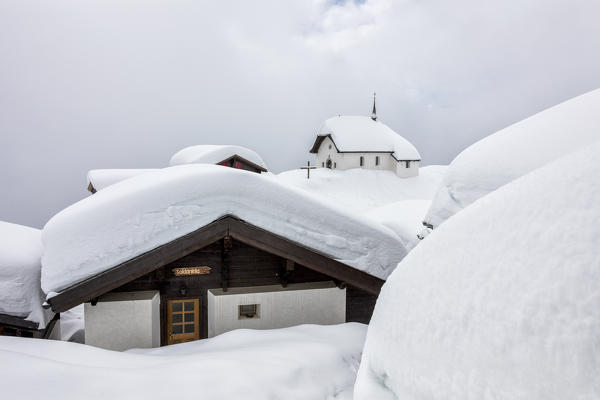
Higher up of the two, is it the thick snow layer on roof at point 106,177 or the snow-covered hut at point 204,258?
the thick snow layer on roof at point 106,177

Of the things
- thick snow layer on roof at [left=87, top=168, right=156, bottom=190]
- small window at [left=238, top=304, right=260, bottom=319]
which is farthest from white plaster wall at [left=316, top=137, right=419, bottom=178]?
small window at [left=238, top=304, right=260, bottom=319]

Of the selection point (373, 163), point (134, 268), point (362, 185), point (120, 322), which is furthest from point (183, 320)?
point (373, 163)

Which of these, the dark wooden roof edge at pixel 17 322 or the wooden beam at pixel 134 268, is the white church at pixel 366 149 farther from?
the dark wooden roof edge at pixel 17 322

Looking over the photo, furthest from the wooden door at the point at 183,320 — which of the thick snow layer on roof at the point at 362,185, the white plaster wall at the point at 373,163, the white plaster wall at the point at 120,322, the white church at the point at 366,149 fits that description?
the white plaster wall at the point at 373,163

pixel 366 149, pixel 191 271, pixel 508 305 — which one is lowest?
pixel 191 271

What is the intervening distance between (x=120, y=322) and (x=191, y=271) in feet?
4.65

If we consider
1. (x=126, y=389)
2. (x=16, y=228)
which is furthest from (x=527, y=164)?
(x=16, y=228)

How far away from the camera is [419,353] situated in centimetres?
227

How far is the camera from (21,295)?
6.11 metres

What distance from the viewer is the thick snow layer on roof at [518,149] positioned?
21.8 ft

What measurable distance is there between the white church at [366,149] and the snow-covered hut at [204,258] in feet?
88.6

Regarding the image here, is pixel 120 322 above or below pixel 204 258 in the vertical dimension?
below

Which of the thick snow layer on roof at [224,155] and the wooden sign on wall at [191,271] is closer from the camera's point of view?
the wooden sign on wall at [191,271]

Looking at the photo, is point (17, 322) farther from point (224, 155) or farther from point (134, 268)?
point (224, 155)
